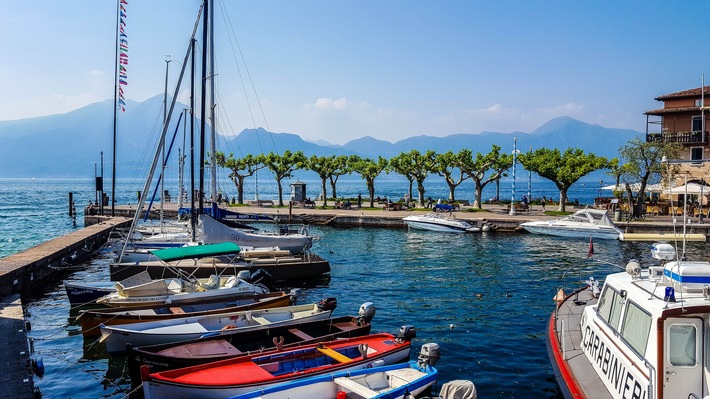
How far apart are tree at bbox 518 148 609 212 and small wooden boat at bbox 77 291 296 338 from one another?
4188cm

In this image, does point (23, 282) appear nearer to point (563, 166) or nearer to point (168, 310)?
point (168, 310)

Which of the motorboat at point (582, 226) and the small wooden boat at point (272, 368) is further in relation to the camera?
the motorboat at point (582, 226)

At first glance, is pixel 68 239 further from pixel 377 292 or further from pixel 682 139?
pixel 682 139

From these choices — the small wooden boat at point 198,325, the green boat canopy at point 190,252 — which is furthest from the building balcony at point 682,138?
the small wooden boat at point 198,325

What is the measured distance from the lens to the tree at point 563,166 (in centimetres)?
5562

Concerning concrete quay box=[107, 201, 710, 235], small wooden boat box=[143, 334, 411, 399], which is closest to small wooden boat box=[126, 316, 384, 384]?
small wooden boat box=[143, 334, 411, 399]

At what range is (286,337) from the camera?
15.8m

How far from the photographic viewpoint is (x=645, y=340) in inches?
376

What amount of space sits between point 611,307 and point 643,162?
43.0 m

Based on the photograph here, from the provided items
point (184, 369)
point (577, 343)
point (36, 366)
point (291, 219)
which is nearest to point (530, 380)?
point (577, 343)

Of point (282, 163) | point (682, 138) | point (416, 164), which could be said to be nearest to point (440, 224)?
point (416, 164)

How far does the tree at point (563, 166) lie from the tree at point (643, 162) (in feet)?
A: 16.9

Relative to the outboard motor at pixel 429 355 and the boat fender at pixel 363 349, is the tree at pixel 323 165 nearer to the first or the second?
the boat fender at pixel 363 349

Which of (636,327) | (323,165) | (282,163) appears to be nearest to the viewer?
(636,327)
